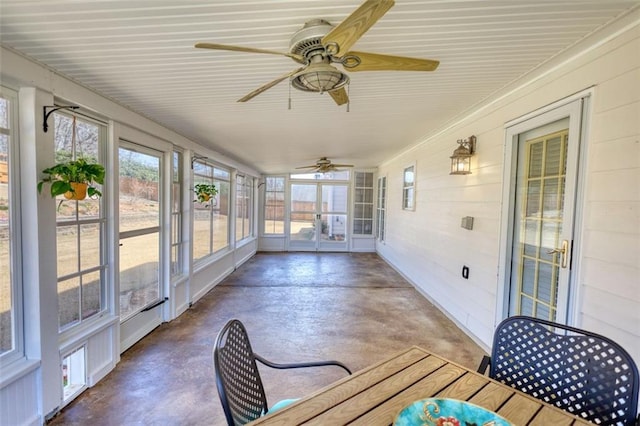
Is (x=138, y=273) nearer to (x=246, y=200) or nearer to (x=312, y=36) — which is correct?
(x=312, y=36)

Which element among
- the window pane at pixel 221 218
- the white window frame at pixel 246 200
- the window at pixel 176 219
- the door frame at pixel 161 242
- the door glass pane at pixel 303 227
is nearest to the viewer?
the door frame at pixel 161 242

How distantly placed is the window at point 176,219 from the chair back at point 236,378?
2787 mm

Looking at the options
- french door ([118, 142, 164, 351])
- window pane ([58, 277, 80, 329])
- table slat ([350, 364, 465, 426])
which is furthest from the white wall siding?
table slat ([350, 364, 465, 426])

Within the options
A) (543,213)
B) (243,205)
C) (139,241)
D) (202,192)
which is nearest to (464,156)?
(543,213)

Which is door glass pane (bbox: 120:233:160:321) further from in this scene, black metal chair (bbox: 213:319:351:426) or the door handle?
the door handle

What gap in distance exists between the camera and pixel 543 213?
91.7 inches

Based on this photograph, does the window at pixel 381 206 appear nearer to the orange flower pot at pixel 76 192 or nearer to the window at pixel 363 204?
the window at pixel 363 204

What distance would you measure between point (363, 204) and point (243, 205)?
3317 mm

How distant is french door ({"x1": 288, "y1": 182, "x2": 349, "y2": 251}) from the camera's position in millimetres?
8641

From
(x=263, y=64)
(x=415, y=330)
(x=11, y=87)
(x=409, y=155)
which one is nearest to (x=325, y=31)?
(x=263, y=64)

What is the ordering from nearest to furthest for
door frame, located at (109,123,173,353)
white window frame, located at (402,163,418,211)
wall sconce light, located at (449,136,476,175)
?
door frame, located at (109,123,173,353)
wall sconce light, located at (449,136,476,175)
white window frame, located at (402,163,418,211)

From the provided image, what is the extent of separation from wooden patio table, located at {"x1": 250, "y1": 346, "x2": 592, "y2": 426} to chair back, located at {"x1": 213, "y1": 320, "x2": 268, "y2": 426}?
0.13 m

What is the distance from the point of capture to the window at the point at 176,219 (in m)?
3.77

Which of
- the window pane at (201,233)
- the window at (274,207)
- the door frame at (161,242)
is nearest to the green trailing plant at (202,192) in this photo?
the window pane at (201,233)
